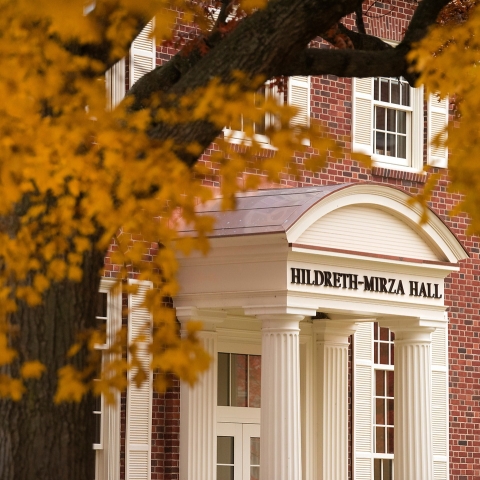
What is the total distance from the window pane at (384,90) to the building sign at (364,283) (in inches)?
145

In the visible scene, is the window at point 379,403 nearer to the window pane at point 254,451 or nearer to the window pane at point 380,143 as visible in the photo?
the window pane at point 254,451

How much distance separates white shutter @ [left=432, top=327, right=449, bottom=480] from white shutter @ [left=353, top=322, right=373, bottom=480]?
978 millimetres

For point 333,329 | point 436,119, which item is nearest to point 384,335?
point 333,329

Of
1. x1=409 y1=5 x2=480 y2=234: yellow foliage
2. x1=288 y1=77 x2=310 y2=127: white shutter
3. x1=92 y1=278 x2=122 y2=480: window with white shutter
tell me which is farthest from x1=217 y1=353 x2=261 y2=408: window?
x1=409 y1=5 x2=480 y2=234: yellow foliage

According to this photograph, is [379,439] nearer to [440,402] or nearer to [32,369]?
[440,402]

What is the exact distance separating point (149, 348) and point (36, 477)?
1286mm

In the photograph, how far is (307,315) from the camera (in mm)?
14164

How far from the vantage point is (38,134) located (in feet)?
18.6

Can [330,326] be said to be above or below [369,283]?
below

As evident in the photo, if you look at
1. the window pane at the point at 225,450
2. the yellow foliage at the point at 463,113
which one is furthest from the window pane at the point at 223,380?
the yellow foliage at the point at 463,113

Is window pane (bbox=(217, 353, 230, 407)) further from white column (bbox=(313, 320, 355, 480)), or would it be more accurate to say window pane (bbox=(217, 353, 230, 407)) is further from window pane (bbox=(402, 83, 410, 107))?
window pane (bbox=(402, 83, 410, 107))

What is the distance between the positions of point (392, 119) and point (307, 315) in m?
4.55

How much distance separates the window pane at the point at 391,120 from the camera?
17.7 metres

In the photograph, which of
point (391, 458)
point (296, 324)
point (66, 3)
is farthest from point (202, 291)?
point (66, 3)
